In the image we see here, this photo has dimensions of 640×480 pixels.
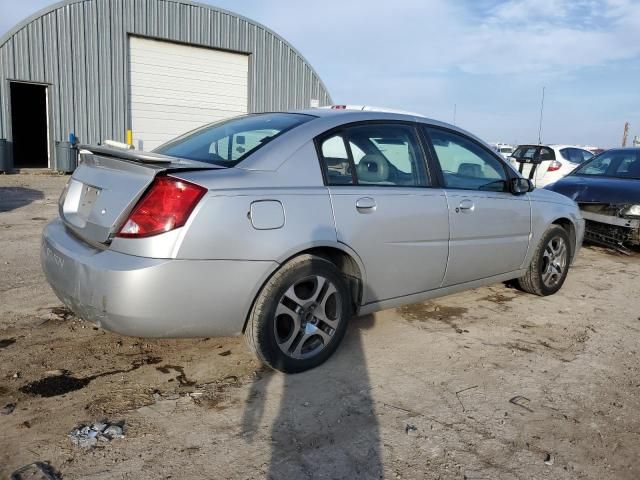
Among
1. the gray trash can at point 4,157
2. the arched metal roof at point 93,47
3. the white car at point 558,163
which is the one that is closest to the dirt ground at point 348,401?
the white car at point 558,163

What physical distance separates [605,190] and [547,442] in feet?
18.7

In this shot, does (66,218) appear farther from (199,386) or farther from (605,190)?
(605,190)

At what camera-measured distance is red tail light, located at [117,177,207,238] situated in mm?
2662

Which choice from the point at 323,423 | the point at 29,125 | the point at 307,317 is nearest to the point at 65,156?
the point at 29,125

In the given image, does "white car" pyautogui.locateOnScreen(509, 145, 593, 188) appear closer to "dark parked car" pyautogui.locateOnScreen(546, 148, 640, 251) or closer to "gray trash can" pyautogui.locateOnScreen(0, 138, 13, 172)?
"dark parked car" pyautogui.locateOnScreen(546, 148, 640, 251)

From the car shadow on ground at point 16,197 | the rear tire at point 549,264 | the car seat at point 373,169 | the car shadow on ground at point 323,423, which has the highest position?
the car seat at point 373,169

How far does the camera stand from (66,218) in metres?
3.22

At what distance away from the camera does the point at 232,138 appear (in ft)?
11.5

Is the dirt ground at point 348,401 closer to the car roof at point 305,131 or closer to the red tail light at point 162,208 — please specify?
the red tail light at point 162,208

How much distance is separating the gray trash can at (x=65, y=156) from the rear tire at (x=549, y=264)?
14.1m

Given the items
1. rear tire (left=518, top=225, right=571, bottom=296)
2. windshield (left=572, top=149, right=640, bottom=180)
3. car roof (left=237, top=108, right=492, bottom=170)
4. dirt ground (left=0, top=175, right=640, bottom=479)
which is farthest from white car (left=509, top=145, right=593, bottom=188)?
car roof (left=237, top=108, right=492, bottom=170)

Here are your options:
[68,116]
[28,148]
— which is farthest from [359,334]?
[28,148]

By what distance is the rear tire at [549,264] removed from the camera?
Answer: 496 centimetres

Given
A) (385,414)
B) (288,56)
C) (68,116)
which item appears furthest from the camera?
(288,56)
